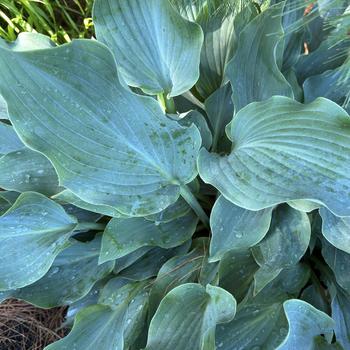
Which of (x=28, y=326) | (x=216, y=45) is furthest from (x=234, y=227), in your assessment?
(x=28, y=326)

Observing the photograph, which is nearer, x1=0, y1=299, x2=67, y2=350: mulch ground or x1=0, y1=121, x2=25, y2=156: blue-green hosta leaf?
x1=0, y1=121, x2=25, y2=156: blue-green hosta leaf

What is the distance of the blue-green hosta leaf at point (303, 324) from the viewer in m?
0.85

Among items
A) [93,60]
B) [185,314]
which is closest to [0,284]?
[185,314]

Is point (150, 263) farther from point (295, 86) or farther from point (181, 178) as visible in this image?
point (295, 86)

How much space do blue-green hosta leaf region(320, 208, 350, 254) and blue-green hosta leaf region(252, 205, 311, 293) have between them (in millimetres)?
59

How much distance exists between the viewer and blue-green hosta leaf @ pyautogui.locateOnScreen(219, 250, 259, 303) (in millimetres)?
1030

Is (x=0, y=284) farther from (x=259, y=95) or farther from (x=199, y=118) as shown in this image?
(x=259, y=95)

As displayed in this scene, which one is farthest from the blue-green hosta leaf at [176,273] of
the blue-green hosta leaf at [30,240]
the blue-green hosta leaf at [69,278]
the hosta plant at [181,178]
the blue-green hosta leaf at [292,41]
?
the blue-green hosta leaf at [292,41]

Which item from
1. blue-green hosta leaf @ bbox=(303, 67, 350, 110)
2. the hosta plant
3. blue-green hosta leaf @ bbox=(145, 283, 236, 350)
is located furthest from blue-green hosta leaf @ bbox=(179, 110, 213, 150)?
blue-green hosta leaf @ bbox=(145, 283, 236, 350)

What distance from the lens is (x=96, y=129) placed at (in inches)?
34.3

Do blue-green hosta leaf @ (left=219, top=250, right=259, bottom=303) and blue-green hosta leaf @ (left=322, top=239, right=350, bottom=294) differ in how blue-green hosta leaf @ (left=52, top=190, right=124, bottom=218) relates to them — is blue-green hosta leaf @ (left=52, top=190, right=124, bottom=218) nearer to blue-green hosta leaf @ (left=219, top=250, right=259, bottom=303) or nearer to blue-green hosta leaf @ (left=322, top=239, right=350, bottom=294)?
blue-green hosta leaf @ (left=219, top=250, right=259, bottom=303)

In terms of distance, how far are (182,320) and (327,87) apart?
1.92 feet

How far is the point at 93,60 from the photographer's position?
2.73 feet

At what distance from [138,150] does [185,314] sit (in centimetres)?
32
